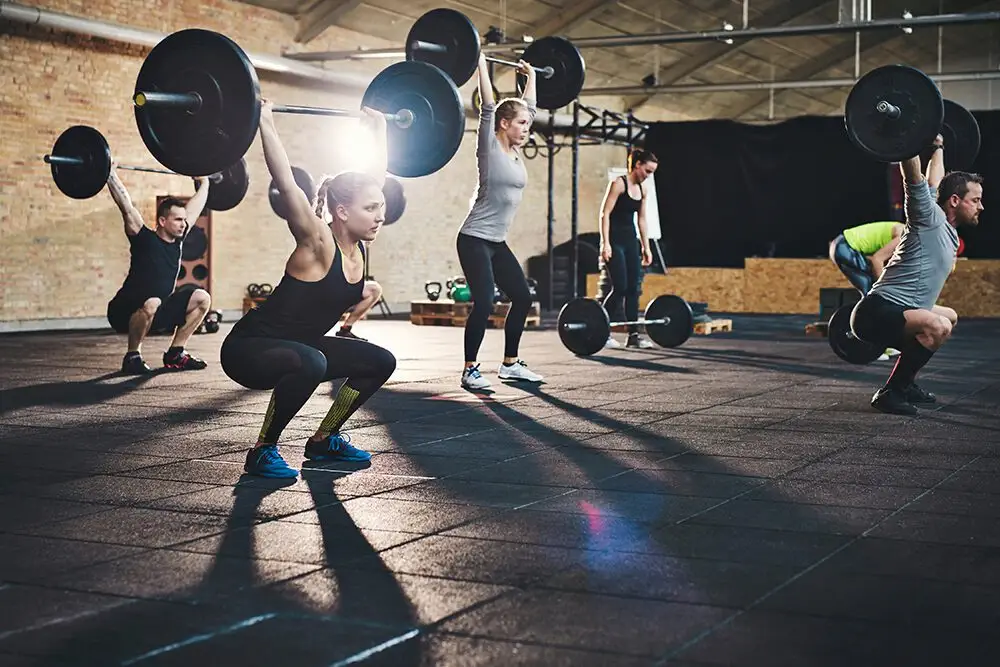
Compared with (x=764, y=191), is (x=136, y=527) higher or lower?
lower

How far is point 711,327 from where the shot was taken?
1091cm

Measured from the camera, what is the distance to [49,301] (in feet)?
36.6

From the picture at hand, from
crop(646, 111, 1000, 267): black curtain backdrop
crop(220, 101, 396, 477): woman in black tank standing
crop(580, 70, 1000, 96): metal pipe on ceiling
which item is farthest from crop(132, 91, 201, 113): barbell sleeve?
crop(646, 111, 1000, 267): black curtain backdrop

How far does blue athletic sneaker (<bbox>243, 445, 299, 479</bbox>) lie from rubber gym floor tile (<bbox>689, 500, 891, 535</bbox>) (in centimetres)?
123

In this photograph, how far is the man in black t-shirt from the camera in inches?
272

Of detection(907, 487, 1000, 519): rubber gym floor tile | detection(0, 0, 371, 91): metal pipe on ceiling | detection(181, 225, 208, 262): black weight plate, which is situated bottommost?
detection(907, 487, 1000, 519): rubber gym floor tile

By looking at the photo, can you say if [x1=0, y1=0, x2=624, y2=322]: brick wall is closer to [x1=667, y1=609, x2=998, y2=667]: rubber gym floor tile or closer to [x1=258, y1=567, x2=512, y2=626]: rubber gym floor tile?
[x1=258, y1=567, x2=512, y2=626]: rubber gym floor tile

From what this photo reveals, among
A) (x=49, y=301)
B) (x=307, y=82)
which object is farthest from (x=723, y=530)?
(x=307, y=82)

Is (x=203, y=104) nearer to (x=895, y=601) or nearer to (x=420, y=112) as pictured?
(x=420, y=112)

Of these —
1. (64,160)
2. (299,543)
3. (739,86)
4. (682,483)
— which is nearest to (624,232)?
(64,160)

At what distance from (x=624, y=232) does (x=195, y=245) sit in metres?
5.42

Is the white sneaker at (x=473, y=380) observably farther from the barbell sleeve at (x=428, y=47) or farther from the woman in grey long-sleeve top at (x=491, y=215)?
the barbell sleeve at (x=428, y=47)

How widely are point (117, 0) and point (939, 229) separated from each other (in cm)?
865

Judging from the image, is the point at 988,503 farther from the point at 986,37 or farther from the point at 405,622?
the point at 986,37
